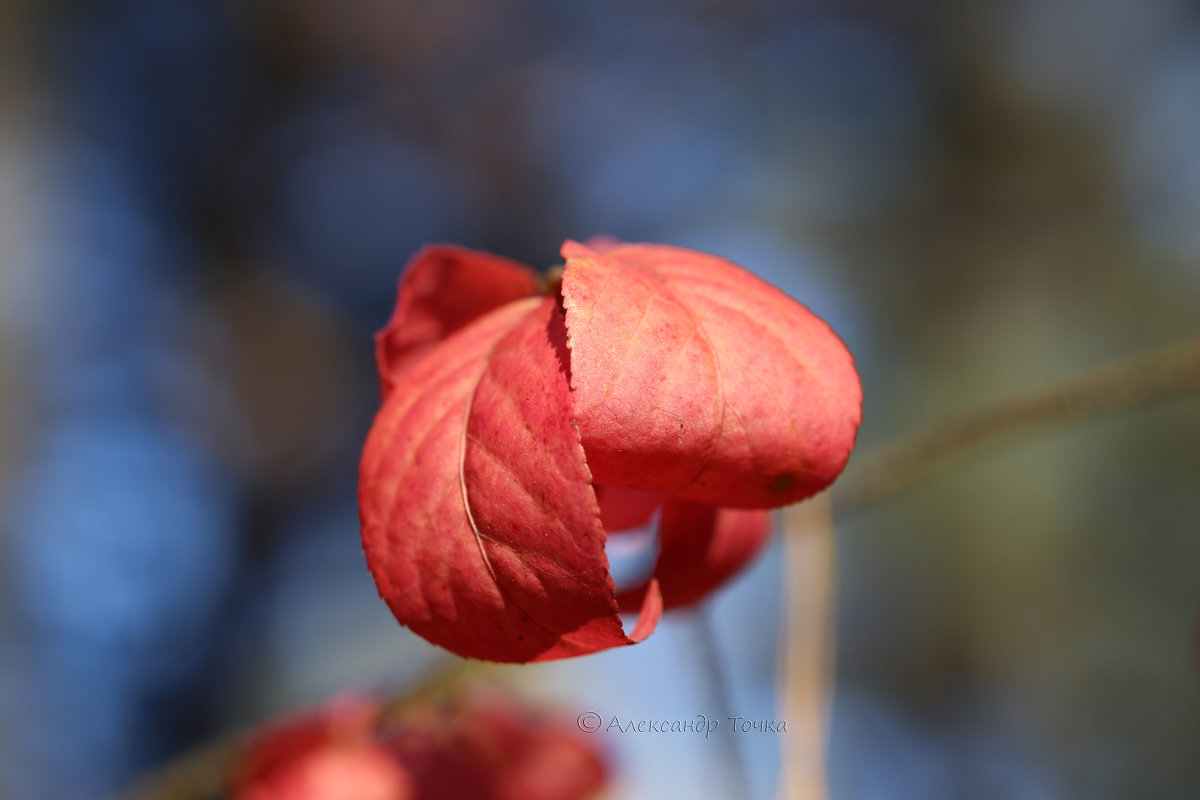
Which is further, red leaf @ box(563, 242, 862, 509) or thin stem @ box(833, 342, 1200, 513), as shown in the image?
thin stem @ box(833, 342, 1200, 513)

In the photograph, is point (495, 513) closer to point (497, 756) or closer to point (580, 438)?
point (580, 438)

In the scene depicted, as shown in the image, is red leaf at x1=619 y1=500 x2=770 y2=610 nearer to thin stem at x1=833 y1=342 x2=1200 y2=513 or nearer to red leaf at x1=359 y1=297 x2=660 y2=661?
red leaf at x1=359 y1=297 x2=660 y2=661

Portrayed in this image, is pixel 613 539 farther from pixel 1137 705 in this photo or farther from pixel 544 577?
pixel 1137 705

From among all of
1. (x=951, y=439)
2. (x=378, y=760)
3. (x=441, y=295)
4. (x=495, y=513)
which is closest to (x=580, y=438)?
(x=495, y=513)

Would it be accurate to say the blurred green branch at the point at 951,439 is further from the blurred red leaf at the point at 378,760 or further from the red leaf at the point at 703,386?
the red leaf at the point at 703,386

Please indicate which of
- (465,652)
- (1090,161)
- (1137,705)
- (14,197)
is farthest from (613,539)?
(1090,161)

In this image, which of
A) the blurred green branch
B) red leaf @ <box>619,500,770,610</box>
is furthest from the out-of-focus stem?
red leaf @ <box>619,500,770,610</box>
